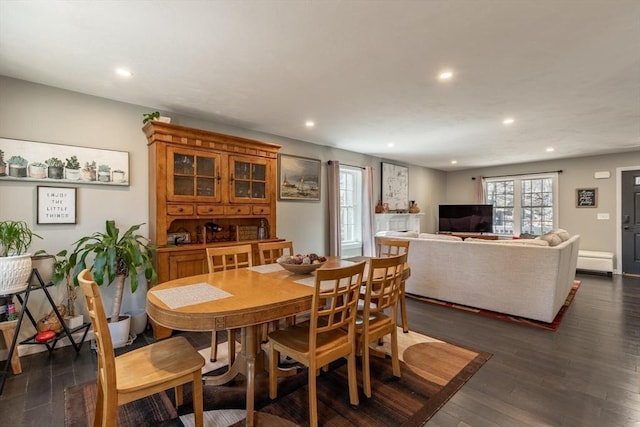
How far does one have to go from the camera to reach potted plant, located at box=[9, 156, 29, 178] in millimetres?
2631

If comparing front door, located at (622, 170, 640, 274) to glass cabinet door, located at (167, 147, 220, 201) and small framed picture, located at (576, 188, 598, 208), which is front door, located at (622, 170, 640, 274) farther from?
glass cabinet door, located at (167, 147, 220, 201)

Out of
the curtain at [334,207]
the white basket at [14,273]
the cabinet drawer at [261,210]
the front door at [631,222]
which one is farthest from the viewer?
the front door at [631,222]

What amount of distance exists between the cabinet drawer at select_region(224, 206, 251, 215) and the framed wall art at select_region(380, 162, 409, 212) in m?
3.52

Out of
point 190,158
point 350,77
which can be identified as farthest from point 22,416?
point 350,77

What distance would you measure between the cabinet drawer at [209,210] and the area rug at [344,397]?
1.68m

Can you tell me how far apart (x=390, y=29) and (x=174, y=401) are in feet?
9.54

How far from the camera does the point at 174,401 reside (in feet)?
6.63

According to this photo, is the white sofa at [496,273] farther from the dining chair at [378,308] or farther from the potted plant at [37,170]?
the potted plant at [37,170]

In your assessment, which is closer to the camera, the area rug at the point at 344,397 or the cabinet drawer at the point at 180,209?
the area rug at the point at 344,397

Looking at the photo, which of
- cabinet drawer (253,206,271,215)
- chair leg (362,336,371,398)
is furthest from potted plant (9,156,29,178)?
chair leg (362,336,371,398)

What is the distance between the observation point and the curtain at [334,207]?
5285 mm

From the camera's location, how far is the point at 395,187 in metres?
6.90

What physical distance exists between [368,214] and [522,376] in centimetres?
394

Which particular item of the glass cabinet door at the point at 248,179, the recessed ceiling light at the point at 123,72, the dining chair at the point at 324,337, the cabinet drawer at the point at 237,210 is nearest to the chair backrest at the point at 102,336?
the dining chair at the point at 324,337
